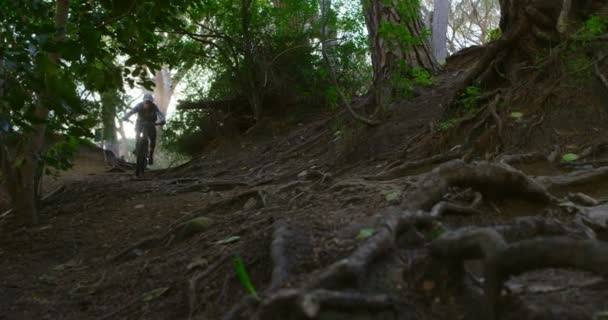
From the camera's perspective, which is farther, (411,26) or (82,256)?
(411,26)

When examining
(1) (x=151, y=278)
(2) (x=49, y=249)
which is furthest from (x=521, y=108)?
(2) (x=49, y=249)

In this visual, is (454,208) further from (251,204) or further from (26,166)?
(26,166)

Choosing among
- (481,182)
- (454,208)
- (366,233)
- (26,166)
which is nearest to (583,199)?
(481,182)

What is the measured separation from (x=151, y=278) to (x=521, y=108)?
3722 mm

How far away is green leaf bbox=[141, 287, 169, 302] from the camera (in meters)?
2.84

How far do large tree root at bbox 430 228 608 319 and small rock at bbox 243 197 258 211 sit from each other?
2658mm

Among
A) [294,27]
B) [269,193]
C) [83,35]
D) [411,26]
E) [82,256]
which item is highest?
[294,27]

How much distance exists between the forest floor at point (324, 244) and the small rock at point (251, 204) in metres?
0.07

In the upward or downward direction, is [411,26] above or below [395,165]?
above

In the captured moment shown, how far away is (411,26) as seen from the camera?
8.58 metres

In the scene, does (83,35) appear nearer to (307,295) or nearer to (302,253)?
(302,253)

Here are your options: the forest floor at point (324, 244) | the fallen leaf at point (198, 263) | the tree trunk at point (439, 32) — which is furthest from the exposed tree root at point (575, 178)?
the tree trunk at point (439, 32)

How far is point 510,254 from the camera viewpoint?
1712mm

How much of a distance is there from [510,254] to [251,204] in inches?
Answer: 124
